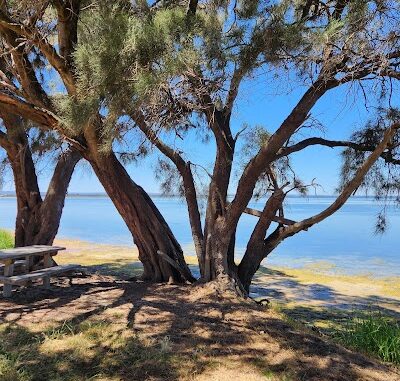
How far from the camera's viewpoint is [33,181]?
745 centimetres

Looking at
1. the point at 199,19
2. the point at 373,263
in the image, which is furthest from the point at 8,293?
the point at 373,263

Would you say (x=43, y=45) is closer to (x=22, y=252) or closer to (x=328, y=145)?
(x=22, y=252)

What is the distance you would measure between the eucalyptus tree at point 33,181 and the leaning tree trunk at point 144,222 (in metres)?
1.74

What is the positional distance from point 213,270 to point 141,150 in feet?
6.22

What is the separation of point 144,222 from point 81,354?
259 centimetres

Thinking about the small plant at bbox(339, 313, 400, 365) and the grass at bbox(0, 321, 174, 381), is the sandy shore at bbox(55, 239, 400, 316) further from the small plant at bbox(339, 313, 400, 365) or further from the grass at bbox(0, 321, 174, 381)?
the grass at bbox(0, 321, 174, 381)

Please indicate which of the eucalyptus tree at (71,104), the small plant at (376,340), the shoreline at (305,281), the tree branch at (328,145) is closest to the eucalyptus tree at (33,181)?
the eucalyptus tree at (71,104)

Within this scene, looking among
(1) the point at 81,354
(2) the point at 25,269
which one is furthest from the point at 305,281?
(1) the point at 81,354

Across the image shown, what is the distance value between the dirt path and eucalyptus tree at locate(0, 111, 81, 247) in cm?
187

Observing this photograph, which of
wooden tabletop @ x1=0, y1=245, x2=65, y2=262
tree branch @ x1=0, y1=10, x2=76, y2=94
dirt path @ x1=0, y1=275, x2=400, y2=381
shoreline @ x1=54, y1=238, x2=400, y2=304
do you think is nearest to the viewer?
dirt path @ x1=0, y1=275, x2=400, y2=381

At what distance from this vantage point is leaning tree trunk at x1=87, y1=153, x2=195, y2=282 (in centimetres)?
562

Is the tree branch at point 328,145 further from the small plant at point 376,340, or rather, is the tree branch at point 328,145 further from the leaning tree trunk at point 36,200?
the leaning tree trunk at point 36,200

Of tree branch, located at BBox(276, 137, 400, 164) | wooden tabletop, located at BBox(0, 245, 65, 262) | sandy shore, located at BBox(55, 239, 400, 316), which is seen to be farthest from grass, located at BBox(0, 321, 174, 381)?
sandy shore, located at BBox(55, 239, 400, 316)

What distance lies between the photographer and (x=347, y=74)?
3898 millimetres
